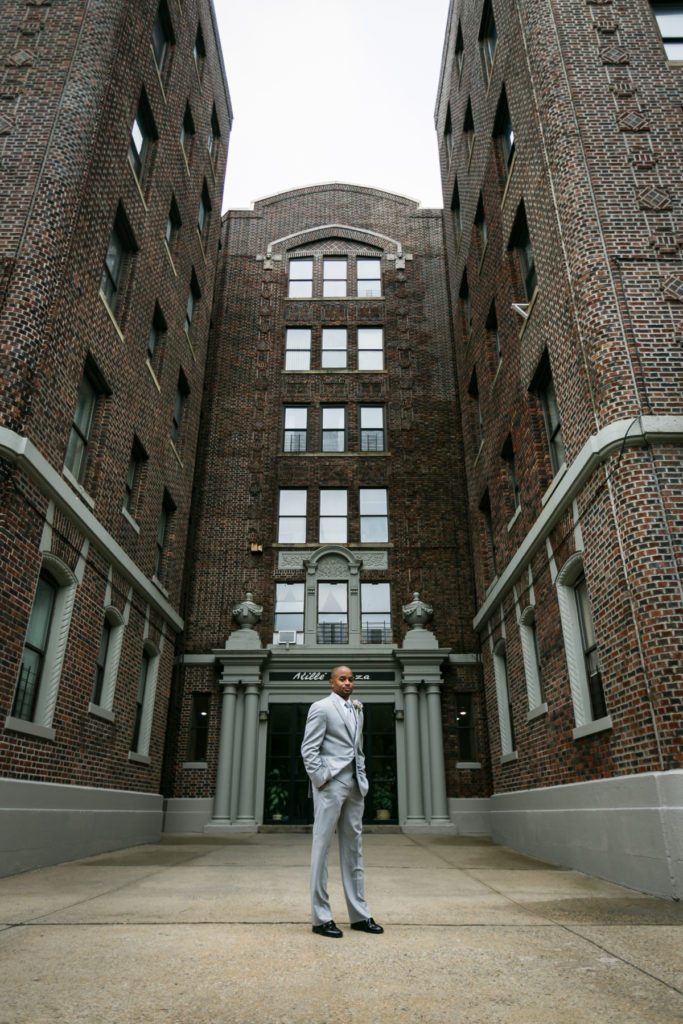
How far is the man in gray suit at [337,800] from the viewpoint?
488 centimetres

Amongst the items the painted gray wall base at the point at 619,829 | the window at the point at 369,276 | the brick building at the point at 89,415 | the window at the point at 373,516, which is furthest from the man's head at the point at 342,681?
the window at the point at 369,276

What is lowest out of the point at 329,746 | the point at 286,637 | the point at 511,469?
the point at 329,746

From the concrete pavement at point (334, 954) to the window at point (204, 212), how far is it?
66.1 feet

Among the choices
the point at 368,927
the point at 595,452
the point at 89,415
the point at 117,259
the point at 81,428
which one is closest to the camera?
the point at 368,927

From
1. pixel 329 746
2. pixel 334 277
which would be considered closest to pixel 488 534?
pixel 334 277

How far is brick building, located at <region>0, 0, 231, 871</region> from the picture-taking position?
9605mm

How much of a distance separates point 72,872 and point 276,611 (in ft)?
40.2

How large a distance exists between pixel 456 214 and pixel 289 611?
14606 mm

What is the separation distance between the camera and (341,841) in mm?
5008

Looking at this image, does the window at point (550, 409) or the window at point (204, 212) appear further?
A: the window at point (204, 212)

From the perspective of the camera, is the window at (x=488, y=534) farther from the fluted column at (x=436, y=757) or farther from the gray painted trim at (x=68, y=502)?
the gray painted trim at (x=68, y=502)

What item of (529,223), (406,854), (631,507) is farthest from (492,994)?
(529,223)

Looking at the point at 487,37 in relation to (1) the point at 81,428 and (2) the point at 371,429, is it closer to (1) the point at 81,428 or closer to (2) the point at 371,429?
(2) the point at 371,429

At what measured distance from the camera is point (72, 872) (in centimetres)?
898
